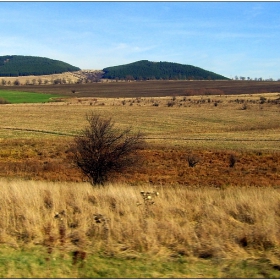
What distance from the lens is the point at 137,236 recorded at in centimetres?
526

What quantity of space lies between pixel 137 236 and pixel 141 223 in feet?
1.51

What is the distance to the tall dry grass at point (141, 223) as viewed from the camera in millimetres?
5082

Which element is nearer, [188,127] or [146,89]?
[188,127]

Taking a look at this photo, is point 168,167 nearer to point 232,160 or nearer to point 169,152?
point 232,160

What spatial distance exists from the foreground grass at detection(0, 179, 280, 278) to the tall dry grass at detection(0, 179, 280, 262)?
1 cm

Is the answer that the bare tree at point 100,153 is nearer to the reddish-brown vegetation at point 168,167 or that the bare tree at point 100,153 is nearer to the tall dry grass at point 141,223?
the reddish-brown vegetation at point 168,167

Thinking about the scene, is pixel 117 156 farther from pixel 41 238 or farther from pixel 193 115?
pixel 193 115

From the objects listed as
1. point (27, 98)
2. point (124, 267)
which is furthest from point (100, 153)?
point (27, 98)

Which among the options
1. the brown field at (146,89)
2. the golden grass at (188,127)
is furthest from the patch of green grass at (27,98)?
the golden grass at (188,127)

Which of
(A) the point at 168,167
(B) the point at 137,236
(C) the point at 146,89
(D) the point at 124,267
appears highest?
(C) the point at 146,89

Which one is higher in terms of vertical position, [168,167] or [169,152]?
[169,152]

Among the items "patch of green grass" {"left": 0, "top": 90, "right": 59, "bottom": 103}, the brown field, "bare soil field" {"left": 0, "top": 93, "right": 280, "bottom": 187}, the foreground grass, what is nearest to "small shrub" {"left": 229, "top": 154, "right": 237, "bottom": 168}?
"bare soil field" {"left": 0, "top": 93, "right": 280, "bottom": 187}

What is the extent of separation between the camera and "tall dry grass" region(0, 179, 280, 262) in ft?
16.7

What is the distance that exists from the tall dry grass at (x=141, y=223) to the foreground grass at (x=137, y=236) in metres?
0.01
